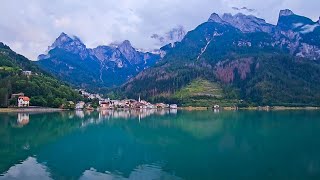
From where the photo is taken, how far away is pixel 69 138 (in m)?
48.5

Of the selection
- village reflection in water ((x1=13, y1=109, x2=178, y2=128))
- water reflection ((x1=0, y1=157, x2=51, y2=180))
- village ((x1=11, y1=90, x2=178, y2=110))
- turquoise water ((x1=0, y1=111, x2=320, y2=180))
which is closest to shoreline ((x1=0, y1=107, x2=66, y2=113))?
village ((x1=11, y1=90, x2=178, y2=110))

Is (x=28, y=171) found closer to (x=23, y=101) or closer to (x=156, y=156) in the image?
(x=156, y=156)

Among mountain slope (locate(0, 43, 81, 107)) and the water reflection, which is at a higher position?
mountain slope (locate(0, 43, 81, 107))

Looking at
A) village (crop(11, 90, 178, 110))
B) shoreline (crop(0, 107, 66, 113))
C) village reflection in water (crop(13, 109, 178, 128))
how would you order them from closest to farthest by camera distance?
village reflection in water (crop(13, 109, 178, 128)) < shoreline (crop(0, 107, 66, 113)) < village (crop(11, 90, 178, 110))

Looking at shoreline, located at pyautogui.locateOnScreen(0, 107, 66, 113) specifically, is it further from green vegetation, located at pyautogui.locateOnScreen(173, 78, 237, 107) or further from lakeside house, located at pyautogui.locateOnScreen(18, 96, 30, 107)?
green vegetation, located at pyautogui.locateOnScreen(173, 78, 237, 107)

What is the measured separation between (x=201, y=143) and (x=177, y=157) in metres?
11.0

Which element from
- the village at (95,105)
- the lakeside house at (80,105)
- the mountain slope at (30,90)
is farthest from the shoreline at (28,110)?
the lakeside house at (80,105)

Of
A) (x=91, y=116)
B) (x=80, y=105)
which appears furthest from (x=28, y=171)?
(x=80, y=105)

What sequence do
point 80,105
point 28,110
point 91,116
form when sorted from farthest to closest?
1. point 80,105
2. point 28,110
3. point 91,116

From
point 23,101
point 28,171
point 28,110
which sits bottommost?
point 28,171

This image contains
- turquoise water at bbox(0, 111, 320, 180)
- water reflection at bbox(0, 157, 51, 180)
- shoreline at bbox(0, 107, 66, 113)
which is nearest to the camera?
water reflection at bbox(0, 157, 51, 180)

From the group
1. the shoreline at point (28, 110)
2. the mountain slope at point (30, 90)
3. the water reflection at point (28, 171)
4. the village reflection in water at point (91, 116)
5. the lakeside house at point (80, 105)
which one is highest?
the mountain slope at point (30, 90)

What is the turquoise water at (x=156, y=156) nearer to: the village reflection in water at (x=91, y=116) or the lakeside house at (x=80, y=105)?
the village reflection in water at (x=91, y=116)

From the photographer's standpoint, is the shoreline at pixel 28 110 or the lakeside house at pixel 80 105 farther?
the lakeside house at pixel 80 105
